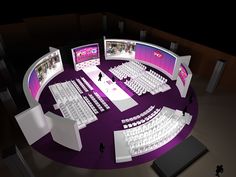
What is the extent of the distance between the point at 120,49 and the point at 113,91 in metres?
4.21

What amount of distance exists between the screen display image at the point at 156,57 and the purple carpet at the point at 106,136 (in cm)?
124

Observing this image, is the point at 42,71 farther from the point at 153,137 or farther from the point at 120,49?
the point at 153,137

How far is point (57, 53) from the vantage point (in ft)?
40.2

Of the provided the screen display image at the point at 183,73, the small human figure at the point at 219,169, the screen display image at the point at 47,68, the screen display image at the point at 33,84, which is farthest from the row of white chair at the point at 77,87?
the small human figure at the point at 219,169

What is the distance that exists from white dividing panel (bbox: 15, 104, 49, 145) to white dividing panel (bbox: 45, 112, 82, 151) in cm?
46

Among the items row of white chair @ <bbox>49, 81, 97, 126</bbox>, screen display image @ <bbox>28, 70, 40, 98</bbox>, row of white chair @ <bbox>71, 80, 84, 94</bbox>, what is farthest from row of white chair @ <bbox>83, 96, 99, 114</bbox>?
screen display image @ <bbox>28, 70, 40, 98</bbox>

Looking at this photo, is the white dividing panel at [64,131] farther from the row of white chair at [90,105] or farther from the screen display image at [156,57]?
the screen display image at [156,57]

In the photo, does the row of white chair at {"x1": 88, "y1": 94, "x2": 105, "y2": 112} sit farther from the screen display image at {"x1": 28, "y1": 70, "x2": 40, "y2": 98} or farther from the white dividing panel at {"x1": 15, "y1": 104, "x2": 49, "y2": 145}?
the screen display image at {"x1": 28, "y1": 70, "x2": 40, "y2": 98}

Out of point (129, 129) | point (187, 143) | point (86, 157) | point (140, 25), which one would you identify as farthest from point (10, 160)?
point (140, 25)

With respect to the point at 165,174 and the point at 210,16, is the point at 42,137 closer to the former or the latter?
the point at 165,174

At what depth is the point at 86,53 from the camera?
13695 millimetres

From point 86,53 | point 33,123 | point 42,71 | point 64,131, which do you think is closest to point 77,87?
point 42,71

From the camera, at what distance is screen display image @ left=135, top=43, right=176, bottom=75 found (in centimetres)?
1278

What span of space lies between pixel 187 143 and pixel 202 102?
4006 mm
